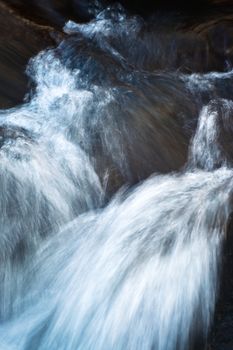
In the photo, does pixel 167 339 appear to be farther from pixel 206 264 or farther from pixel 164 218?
pixel 164 218

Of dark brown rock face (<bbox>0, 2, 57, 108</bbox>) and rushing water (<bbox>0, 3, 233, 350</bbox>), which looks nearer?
rushing water (<bbox>0, 3, 233, 350</bbox>)

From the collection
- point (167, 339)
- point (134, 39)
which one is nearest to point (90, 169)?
point (167, 339)

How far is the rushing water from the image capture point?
346 cm

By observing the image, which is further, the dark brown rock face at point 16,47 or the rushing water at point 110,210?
the dark brown rock face at point 16,47

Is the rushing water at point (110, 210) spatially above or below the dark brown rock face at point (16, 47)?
below

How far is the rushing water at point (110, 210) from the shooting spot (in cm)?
346

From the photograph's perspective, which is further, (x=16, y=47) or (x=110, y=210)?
(x=16, y=47)

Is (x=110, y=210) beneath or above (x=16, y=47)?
beneath

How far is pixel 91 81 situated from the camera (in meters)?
4.47

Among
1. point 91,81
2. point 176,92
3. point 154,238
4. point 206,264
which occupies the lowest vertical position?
point 206,264

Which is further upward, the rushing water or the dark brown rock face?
the dark brown rock face

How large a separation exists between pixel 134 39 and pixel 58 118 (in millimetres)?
1324

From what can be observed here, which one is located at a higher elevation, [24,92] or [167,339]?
[24,92]

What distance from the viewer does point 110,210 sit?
3.85 metres
